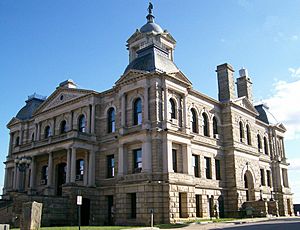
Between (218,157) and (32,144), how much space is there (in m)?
20.1

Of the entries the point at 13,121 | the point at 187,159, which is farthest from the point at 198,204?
the point at 13,121

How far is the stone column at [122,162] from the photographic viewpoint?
32.6 meters

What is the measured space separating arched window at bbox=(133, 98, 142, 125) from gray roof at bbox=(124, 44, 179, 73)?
10.1 feet

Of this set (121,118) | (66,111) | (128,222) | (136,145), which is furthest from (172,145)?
(66,111)

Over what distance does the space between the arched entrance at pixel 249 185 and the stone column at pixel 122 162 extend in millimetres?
16307

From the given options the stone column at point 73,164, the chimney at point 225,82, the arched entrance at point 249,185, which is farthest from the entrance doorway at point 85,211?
the chimney at point 225,82

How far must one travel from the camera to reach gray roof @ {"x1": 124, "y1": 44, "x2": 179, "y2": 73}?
33656mm

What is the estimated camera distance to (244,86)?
49.9m

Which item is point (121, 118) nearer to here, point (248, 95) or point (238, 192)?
point (238, 192)

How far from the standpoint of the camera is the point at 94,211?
34.3m

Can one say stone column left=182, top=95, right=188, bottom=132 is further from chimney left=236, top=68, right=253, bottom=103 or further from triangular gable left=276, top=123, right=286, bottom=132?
triangular gable left=276, top=123, right=286, bottom=132

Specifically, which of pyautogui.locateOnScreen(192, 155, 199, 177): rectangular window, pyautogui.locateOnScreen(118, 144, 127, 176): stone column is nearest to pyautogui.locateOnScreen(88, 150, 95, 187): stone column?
pyautogui.locateOnScreen(118, 144, 127, 176): stone column

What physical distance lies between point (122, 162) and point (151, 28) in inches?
865

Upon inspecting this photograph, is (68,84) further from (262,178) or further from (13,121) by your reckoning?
(262,178)
